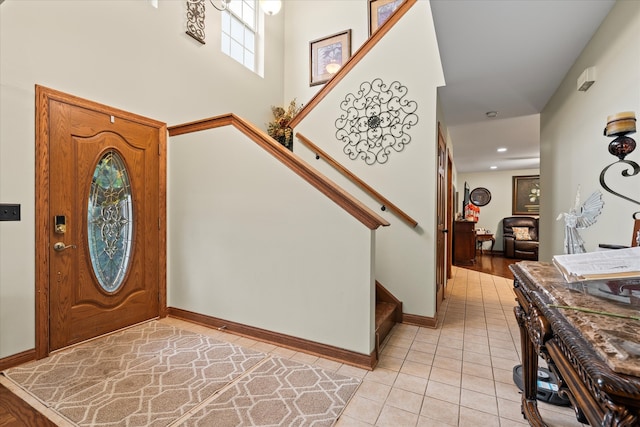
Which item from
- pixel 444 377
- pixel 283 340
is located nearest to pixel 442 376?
pixel 444 377

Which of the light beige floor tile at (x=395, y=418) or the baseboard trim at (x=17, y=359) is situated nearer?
the light beige floor tile at (x=395, y=418)

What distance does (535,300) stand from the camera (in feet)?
3.45

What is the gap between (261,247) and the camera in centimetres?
253

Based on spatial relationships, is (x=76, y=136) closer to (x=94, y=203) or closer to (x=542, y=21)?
(x=94, y=203)

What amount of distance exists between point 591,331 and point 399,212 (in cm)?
224

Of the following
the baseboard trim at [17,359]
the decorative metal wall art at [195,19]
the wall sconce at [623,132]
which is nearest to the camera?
the wall sconce at [623,132]

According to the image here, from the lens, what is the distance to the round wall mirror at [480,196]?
8750 mm

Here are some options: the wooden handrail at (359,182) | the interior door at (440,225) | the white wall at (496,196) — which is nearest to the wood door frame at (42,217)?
the wooden handrail at (359,182)

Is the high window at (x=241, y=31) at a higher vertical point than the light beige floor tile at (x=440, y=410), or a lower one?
higher

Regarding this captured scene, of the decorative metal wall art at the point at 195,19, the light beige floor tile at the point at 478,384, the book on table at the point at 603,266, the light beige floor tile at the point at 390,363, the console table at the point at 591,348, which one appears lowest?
the light beige floor tile at the point at 390,363

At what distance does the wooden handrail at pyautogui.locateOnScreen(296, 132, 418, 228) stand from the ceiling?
1290 mm

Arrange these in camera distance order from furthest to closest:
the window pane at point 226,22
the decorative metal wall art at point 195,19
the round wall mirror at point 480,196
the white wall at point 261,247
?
the round wall mirror at point 480,196, the window pane at point 226,22, the decorative metal wall art at point 195,19, the white wall at point 261,247

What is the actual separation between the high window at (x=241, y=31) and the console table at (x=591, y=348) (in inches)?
176

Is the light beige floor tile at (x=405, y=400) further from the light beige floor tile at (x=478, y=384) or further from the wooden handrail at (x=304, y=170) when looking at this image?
the wooden handrail at (x=304, y=170)
